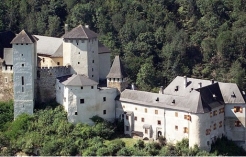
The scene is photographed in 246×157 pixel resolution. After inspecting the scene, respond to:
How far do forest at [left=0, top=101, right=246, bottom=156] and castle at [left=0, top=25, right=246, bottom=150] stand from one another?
857 millimetres

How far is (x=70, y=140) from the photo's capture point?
71.7 m

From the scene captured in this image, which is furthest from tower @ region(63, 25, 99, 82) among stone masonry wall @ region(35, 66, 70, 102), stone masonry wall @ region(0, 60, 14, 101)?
stone masonry wall @ region(0, 60, 14, 101)

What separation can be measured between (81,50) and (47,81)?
14.7ft

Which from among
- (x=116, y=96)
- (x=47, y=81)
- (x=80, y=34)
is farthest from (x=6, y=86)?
(x=116, y=96)

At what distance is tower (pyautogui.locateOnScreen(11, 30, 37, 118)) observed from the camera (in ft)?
248

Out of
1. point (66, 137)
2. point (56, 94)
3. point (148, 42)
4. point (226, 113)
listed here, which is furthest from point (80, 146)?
point (148, 42)

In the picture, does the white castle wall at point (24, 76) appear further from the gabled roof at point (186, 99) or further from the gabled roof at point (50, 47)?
the gabled roof at point (186, 99)

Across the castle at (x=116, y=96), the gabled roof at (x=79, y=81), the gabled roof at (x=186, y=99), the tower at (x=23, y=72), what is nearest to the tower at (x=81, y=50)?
the castle at (x=116, y=96)

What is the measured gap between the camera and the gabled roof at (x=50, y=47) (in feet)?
266

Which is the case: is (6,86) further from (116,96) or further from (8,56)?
(116,96)

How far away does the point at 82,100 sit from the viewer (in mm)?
73938

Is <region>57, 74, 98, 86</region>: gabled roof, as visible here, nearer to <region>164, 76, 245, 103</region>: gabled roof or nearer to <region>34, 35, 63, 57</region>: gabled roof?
<region>34, 35, 63, 57</region>: gabled roof

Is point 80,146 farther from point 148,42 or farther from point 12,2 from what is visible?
point 12,2

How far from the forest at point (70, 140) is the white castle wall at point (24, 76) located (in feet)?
3.27
